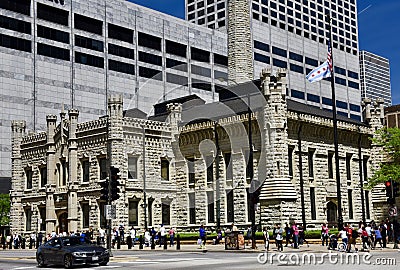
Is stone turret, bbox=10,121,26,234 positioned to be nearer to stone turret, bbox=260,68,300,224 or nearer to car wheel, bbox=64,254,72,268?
stone turret, bbox=260,68,300,224

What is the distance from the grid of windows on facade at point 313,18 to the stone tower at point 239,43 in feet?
243

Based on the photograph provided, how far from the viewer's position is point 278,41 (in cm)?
12531

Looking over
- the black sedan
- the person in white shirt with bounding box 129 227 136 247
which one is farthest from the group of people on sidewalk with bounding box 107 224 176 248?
the black sedan

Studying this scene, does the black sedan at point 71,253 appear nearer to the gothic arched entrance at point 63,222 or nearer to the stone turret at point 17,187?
the gothic arched entrance at point 63,222

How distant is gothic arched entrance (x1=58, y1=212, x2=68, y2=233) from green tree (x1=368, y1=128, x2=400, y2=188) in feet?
92.9

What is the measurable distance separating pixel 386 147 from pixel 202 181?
17077 mm

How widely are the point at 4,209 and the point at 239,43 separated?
33.1 metres

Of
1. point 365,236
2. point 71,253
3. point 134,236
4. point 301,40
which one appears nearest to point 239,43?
point 134,236

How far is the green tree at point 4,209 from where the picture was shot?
7062 centimetres

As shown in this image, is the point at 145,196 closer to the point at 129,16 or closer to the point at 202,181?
A: the point at 202,181

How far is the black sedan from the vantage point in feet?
92.4

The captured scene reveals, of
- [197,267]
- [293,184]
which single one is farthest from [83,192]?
[197,267]

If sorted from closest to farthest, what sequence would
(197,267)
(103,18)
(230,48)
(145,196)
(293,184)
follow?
(197,267) → (293,184) → (145,196) → (230,48) → (103,18)

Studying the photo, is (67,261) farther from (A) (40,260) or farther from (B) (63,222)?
(B) (63,222)
